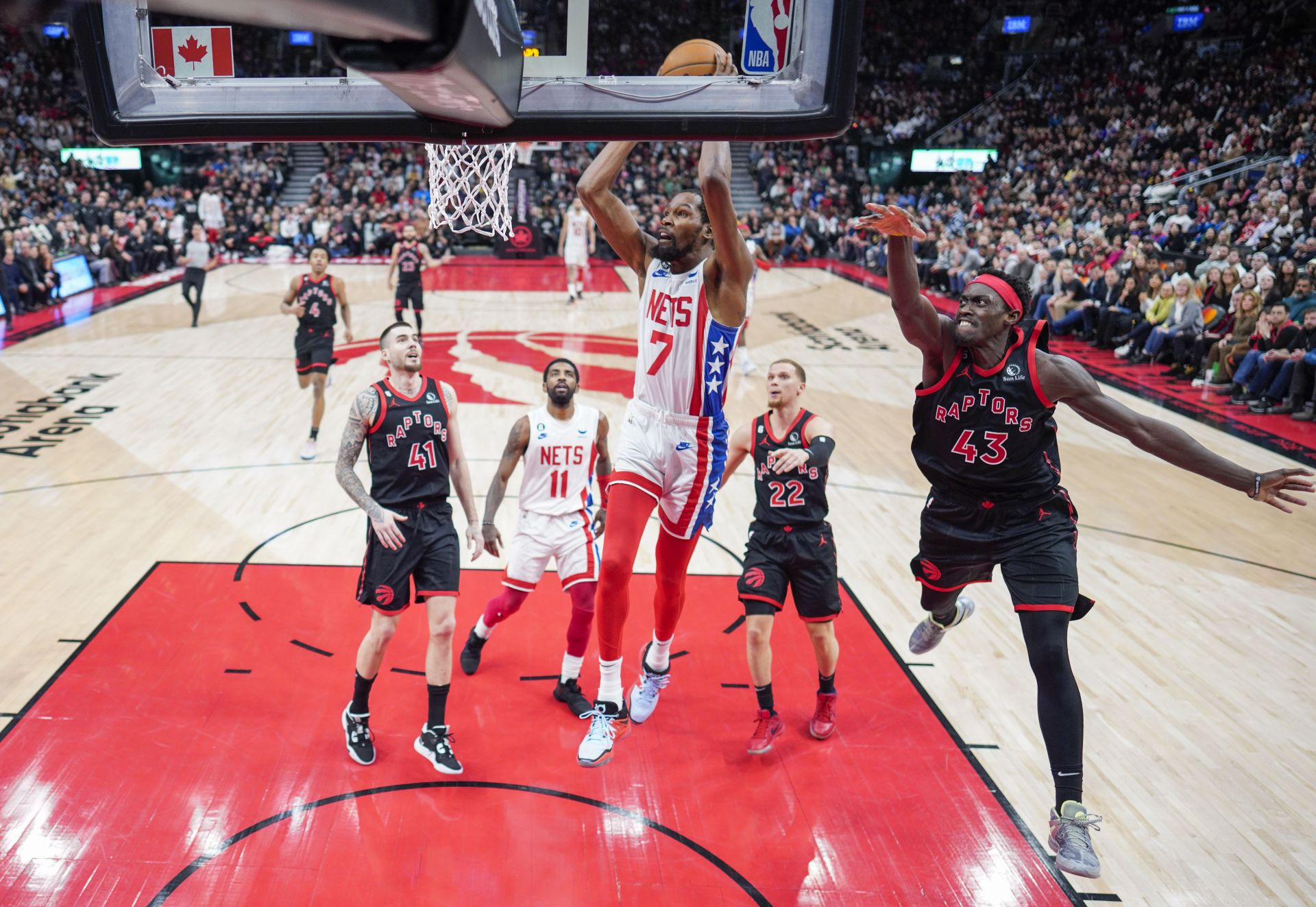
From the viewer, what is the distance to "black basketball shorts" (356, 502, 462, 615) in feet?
15.1

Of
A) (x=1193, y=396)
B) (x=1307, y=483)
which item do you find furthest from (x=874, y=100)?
(x=1307, y=483)

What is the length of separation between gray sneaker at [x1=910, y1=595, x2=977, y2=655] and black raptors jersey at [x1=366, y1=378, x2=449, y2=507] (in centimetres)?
249

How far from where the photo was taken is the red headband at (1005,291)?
3.95 metres

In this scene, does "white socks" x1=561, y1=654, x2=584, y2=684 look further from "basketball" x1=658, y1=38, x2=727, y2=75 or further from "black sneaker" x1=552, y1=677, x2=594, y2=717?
"basketball" x1=658, y1=38, x2=727, y2=75

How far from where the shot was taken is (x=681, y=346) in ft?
14.2

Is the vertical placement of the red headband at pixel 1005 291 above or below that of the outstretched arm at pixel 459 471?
above

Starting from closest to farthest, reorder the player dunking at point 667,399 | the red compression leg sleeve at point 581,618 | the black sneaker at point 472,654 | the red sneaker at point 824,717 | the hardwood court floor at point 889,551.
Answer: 1. the player dunking at point 667,399
2. the hardwood court floor at point 889,551
3. the red sneaker at point 824,717
4. the red compression leg sleeve at point 581,618
5. the black sneaker at point 472,654

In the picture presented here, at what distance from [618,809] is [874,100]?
2896 cm

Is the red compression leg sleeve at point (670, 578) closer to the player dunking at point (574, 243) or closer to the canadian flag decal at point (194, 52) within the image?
the canadian flag decal at point (194, 52)

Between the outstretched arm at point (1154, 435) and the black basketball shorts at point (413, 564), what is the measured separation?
269 centimetres

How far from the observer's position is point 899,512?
27.7 ft

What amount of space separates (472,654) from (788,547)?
1.95m

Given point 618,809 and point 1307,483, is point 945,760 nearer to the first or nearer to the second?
point 618,809

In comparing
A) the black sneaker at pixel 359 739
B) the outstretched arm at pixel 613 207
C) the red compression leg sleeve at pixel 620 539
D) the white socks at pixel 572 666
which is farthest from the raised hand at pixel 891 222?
the black sneaker at pixel 359 739
